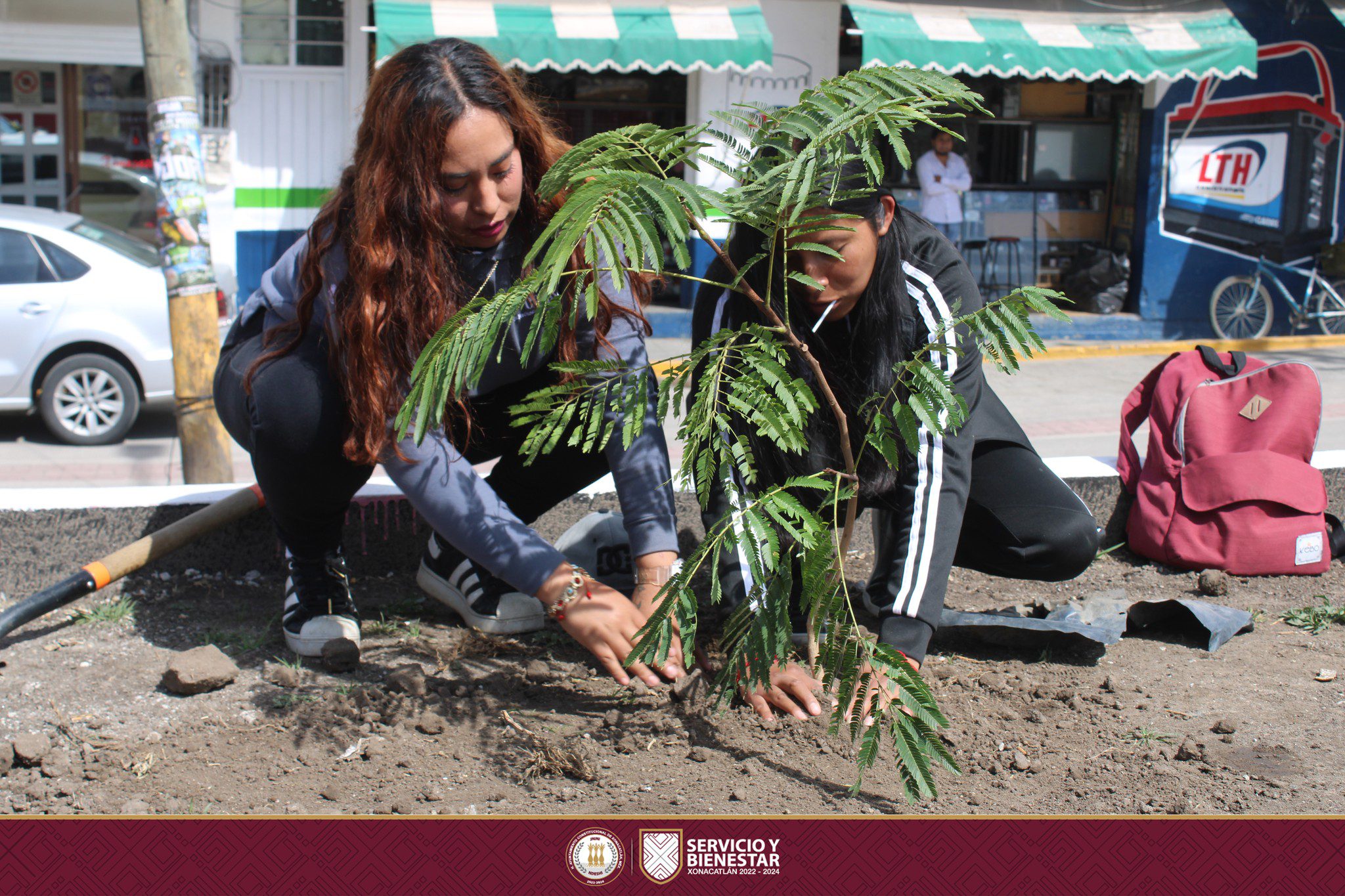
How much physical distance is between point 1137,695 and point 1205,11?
893 centimetres

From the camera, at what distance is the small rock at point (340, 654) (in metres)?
2.52

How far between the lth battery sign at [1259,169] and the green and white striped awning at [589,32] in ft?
13.8

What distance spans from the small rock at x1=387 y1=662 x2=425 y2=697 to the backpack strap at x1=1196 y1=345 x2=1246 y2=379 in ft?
Answer: 7.76

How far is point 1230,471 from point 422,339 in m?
2.20

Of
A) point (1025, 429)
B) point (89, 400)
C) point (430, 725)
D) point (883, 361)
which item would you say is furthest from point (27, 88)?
point (883, 361)

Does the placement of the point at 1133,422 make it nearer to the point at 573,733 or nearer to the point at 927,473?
the point at 927,473

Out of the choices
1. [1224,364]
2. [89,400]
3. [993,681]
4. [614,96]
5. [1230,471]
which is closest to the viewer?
[993,681]

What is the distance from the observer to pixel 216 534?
3084 millimetres

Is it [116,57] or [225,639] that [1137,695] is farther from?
[116,57]

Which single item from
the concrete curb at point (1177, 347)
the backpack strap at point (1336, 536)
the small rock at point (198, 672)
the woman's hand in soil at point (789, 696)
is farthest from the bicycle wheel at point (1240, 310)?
the small rock at point (198, 672)

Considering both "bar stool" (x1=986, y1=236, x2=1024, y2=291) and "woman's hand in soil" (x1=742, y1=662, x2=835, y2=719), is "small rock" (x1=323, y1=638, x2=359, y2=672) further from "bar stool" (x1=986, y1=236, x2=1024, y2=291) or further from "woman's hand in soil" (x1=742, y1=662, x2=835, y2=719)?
"bar stool" (x1=986, y1=236, x2=1024, y2=291)

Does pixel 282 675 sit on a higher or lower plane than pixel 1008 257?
lower

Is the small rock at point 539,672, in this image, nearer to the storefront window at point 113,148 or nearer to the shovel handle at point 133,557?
the shovel handle at point 133,557

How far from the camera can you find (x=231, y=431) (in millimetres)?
2670
